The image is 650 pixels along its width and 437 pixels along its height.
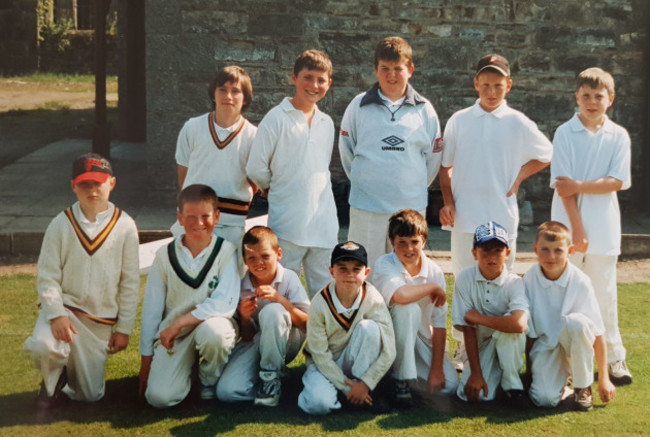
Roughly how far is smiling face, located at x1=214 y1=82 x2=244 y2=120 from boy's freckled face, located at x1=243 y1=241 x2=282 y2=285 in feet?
2.61

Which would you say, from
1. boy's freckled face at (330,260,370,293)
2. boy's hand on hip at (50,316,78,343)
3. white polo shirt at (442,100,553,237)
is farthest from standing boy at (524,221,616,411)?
boy's hand on hip at (50,316,78,343)

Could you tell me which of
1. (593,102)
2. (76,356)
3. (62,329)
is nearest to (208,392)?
(76,356)

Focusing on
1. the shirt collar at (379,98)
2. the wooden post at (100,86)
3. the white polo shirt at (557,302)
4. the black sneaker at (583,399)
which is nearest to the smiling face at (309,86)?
the shirt collar at (379,98)

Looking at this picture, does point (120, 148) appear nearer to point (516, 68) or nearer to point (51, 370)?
point (516, 68)

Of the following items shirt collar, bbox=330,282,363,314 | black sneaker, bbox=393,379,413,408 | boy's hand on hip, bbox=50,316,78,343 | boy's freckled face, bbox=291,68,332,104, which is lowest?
black sneaker, bbox=393,379,413,408

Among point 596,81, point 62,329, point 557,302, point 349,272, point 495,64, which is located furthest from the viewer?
point 495,64

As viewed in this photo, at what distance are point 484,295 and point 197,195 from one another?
146cm

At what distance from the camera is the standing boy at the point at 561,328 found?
468 centimetres

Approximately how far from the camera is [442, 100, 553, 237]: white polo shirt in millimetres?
5203

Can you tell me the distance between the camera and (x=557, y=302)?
4.83 m

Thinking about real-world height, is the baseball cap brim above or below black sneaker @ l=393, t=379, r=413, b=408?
above

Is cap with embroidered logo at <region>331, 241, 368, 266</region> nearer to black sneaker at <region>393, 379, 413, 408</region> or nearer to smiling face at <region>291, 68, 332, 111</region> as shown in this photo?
black sneaker at <region>393, 379, 413, 408</region>

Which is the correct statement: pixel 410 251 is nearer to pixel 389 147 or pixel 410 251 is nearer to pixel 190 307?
pixel 389 147

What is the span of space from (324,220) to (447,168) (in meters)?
0.78
